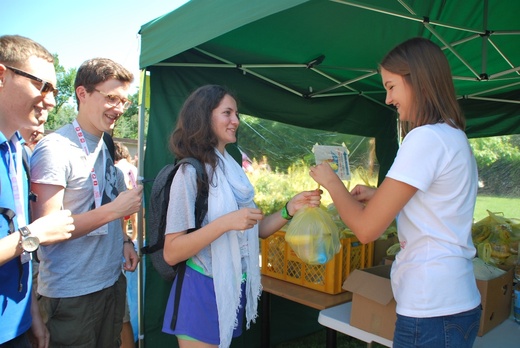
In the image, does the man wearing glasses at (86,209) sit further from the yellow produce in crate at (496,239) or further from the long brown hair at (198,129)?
the yellow produce in crate at (496,239)

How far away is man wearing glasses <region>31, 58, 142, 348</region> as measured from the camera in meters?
1.53

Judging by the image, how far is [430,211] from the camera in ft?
3.89


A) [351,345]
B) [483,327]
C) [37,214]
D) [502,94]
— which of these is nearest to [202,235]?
[37,214]

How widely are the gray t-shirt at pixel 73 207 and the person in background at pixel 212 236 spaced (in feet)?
1.24

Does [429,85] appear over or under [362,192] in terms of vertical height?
over

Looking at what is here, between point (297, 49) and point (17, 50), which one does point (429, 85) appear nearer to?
point (17, 50)

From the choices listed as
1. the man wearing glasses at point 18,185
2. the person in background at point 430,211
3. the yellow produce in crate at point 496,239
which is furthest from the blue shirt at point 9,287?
the yellow produce in crate at point 496,239

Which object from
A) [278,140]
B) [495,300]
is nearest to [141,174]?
[278,140]

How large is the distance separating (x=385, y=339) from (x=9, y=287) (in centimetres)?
154

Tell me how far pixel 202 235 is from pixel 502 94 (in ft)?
12.8

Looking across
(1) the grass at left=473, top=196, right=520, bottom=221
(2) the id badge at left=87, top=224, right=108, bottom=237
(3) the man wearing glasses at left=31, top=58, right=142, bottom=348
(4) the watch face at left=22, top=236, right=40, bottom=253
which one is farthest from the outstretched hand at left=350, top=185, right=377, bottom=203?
(1) the grass at left=473, top=196, right=520, bottom=221

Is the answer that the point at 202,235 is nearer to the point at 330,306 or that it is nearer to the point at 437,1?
the point at 330,306

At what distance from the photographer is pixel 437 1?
2.36 meters

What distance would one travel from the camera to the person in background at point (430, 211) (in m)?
1.15
